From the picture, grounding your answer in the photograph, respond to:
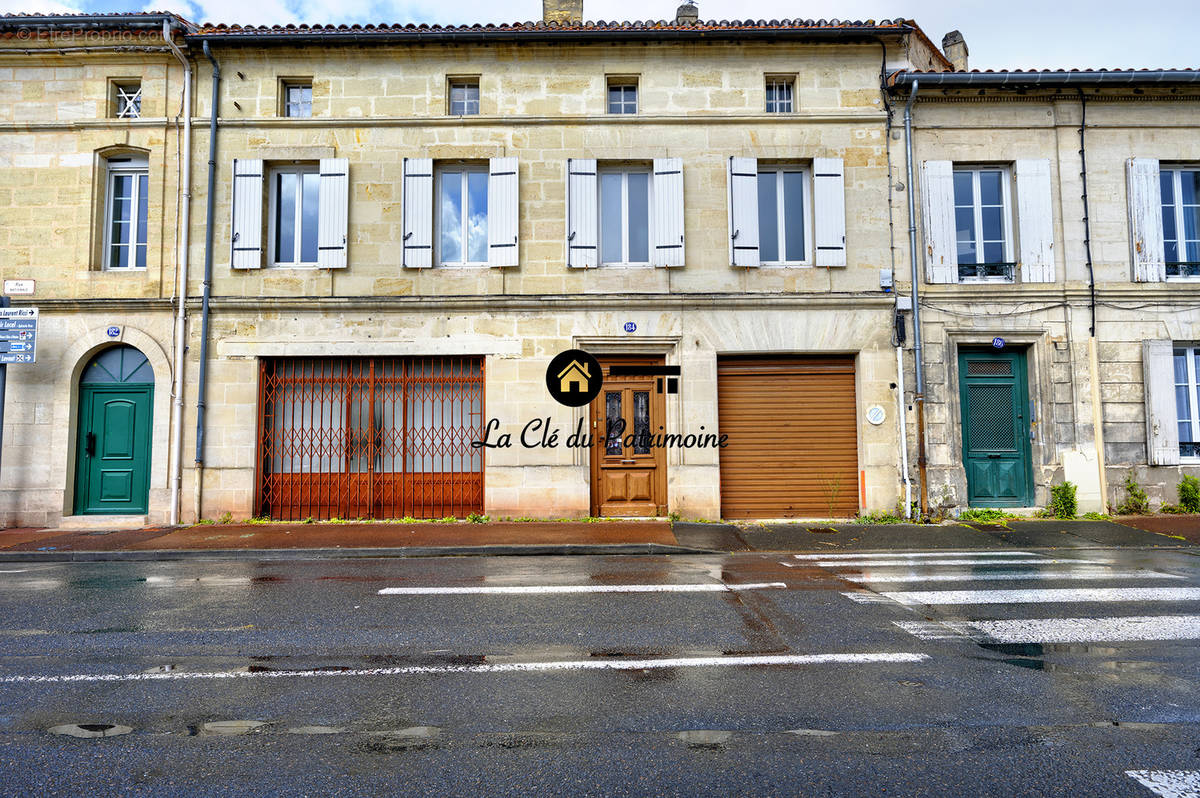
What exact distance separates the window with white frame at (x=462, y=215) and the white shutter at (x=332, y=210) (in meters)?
1.47

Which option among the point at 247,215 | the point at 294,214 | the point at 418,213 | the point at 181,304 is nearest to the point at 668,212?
the point at 418,213

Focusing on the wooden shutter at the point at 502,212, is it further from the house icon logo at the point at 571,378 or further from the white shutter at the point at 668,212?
the white shutter at the point at 668,212

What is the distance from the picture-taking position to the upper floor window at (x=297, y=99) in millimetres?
12383

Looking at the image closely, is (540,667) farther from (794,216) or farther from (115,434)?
(115,434)

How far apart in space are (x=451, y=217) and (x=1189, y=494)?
1246 centimetres

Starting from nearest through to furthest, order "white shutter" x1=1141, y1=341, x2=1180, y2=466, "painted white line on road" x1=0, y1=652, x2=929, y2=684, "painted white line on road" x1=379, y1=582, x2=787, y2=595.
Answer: "painted white line on road" x1=0, y1=652, x2=929, y2=684 < "painted white line on road" x1=379, y1=582, x2=787, y2=595 < "white shutter" x1=1141, y1=341, x2=1180, y2=466

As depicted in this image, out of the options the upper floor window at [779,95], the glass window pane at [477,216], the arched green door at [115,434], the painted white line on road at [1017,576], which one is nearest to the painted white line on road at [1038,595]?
the painted white line on road at [1017,576]

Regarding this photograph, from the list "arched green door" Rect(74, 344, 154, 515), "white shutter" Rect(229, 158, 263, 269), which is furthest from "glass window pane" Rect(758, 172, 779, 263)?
"arched green door" Rect(74, 344, 154, 515)

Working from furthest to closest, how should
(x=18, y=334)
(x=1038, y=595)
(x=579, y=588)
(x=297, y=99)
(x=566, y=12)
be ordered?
(x=566, y=12) < (x=297, y=99) < (x=18, y=334) < (x=579, y=588) < (x=1038, y=595)

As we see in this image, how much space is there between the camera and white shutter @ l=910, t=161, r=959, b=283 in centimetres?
1202

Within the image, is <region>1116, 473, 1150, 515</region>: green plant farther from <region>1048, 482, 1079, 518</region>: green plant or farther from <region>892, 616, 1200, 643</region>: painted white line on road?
<region>892, 616, 1200, 643</region>: painted white line on road

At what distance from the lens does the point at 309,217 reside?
12367 mm

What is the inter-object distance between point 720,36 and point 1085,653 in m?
10.4

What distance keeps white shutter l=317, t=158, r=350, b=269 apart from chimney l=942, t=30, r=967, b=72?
46.3 feet
